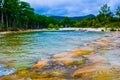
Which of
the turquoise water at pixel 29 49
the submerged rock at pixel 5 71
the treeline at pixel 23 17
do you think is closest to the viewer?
the submerged rock at pixel 5 71

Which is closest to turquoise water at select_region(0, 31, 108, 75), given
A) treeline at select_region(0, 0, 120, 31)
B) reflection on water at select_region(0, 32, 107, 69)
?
reflection on water at select_region(0, 32, 107, 69)

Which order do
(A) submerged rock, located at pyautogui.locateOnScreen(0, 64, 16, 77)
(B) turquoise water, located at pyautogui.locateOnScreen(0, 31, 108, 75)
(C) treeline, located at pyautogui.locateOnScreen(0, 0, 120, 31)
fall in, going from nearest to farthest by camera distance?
1. (A) submerged rock, located at pyautogui.locateOnScreen(0, 64, 16, 77)
2. (B) turquoise water, located at pyautogui.locateOnScreen(0, 31, 108, 75)
3. (C) treeline, located at pyautogui.locateOnScreen(0, 0, 120, 31)

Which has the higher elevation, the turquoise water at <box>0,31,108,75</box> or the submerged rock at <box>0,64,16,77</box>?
the submerged rock at <box>0,64,16,77</box>

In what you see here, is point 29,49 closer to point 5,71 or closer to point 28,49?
point 28,49

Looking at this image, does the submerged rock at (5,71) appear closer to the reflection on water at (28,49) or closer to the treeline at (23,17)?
the reflection on water at (28,49)

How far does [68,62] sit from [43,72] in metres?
1.89

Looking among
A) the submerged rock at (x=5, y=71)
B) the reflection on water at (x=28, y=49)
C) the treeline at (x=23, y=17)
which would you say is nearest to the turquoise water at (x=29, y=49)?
the reflection on water at (x=28, y=49)

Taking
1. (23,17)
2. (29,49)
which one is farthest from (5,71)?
(23,17)

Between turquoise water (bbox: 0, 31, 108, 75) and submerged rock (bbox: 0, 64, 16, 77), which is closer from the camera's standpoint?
submerged rock (bbox: 0, 64, 16, 77)

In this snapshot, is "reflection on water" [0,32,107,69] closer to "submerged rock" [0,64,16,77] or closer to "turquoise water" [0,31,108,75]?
"turquoise water" [0,31,108,75]

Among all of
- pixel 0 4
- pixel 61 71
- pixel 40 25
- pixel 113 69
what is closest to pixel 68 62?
pixel 61 71

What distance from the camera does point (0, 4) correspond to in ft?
294

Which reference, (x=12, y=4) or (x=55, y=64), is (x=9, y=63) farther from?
(x=12, y=4)

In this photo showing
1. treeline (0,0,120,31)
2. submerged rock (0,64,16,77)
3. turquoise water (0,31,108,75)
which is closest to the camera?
submerged rock (0,64,16,77)
